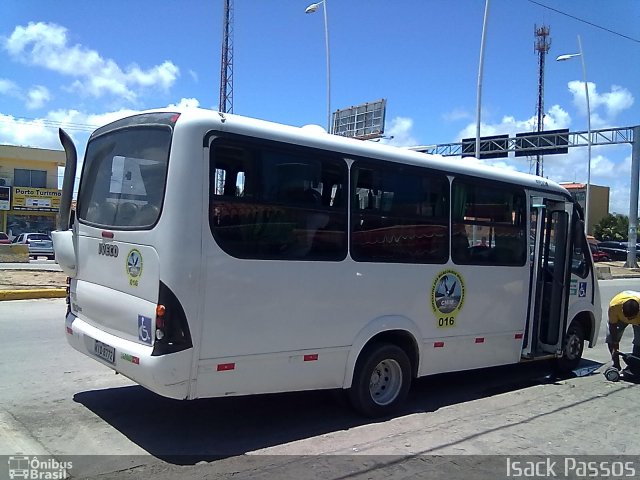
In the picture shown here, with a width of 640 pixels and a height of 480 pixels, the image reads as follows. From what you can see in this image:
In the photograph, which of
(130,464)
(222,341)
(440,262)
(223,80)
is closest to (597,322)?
(440,262)

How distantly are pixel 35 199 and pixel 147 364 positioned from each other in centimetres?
4443

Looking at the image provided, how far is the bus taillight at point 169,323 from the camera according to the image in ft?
15.2

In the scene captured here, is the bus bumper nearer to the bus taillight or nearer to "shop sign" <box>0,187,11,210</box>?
the bus taillight

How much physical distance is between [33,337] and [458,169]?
7035 mm

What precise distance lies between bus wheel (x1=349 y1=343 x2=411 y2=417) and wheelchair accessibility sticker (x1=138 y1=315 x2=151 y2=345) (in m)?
2.17

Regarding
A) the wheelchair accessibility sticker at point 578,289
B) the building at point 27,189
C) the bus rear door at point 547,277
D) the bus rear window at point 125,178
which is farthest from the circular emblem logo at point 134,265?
the building at point 27,189

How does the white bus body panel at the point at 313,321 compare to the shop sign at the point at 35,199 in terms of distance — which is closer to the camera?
the white bus body panel at the point at 313,321

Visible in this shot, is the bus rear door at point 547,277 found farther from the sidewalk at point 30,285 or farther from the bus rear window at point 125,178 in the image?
the sidewalk at point 30,285

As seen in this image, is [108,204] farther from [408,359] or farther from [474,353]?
[474,353]

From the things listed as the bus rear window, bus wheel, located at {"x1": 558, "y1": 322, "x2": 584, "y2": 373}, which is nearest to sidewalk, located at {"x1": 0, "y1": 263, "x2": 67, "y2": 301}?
the bus rear window

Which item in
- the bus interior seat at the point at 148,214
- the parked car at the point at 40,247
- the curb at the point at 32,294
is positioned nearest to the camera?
the bus interior seat at the point at 148,214

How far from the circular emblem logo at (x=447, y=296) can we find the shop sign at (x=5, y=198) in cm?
4389

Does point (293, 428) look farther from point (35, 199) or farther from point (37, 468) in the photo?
point (35, 199)

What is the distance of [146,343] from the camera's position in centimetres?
478
